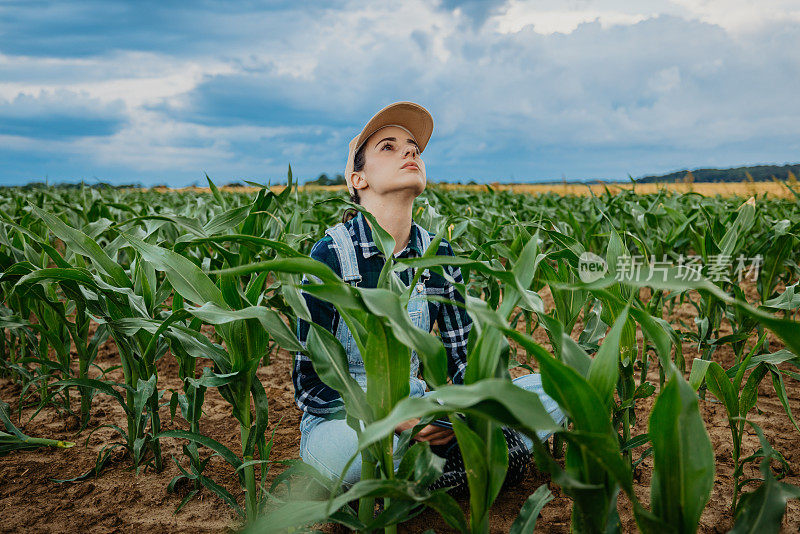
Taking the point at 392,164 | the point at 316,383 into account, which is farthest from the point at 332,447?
the point at 392,164

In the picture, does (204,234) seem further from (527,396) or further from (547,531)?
(547,531)

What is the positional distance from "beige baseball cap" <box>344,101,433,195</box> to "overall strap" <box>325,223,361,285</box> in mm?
184

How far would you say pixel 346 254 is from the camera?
4.92ft

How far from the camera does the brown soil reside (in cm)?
142

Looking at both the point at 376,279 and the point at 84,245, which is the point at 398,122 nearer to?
the point at 376,279

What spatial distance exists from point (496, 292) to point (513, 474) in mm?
540

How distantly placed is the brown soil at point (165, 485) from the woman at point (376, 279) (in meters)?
0.23

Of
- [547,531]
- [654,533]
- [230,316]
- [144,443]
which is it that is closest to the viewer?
[654,533]

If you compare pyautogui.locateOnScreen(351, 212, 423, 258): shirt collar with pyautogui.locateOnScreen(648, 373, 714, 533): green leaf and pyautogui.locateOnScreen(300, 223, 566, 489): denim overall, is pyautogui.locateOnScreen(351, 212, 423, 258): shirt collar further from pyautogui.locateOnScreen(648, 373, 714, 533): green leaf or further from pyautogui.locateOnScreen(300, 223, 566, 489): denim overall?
pyautogui.locateOnScreen(648, 373, 714, 533): green leaf

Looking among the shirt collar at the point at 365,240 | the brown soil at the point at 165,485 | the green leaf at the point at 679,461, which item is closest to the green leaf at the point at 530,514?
the green leaf at the point at 679,461

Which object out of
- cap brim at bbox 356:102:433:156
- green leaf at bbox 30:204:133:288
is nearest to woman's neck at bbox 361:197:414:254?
cap brim at bbox 356:102:433:156

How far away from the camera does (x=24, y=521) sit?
1.43 meters

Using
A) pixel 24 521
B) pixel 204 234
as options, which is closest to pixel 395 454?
pixel 204 234

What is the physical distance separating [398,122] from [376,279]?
18.8 inches
